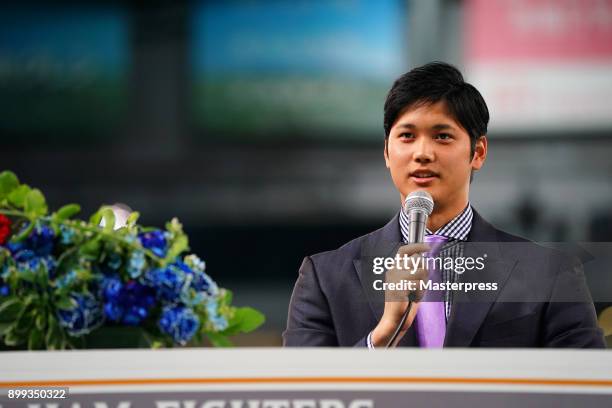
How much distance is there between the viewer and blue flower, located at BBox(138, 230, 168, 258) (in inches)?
54.9

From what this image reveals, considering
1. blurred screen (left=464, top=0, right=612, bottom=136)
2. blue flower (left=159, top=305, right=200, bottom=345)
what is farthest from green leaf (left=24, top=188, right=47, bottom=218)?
blurred screen (left=464, top=0, right=612, bottom=136)

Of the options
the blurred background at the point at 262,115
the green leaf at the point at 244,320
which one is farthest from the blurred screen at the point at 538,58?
the green leaf at the point at 244,320

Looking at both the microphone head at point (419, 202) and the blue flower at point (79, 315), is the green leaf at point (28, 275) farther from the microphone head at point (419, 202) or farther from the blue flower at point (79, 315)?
the microphone head at point (419, 202)

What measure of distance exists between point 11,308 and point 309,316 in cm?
47

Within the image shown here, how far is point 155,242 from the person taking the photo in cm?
140

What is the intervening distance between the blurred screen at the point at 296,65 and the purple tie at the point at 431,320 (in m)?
5.04

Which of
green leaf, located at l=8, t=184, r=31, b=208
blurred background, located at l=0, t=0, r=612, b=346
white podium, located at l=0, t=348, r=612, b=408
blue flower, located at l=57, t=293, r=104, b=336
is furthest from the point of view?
blurred background, located at l=0, t=0, r=612, b=346

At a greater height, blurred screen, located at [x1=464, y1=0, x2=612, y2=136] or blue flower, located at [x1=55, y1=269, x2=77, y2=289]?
blurred screen, located at [x1=464, y1=0, x2=612, y2=136]

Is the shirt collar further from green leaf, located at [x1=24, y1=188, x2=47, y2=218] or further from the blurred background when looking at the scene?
the blurred background

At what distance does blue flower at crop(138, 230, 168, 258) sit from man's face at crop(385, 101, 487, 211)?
1.30 feet

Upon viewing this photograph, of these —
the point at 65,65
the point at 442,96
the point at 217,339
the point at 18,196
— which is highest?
the point at 65,65

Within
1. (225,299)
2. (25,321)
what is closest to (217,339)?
(225,299)

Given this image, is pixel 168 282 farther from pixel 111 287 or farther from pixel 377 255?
pixel 377 255

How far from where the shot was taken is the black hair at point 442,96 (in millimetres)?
1572
